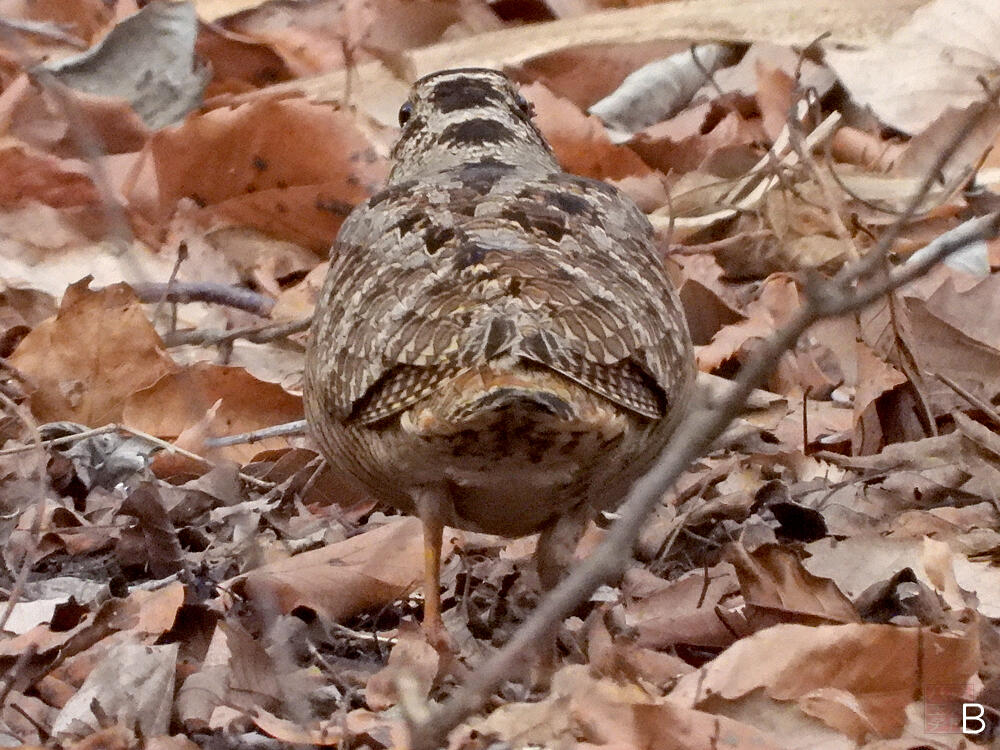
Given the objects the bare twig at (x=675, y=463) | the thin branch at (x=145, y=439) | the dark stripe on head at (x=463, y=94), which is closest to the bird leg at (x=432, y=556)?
the thin branch at (x=145, y=439)

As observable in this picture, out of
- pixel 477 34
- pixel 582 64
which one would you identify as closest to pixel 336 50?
pixel 477 34

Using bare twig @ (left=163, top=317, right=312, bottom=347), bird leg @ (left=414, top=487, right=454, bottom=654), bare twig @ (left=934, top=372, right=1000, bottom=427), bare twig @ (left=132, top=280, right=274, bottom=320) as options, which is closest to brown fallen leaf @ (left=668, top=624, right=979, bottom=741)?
bird leg @ (left=414, top=487, right=454, bottom=654)

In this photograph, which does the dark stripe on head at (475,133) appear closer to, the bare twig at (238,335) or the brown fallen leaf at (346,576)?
the bare twig at (238,335)

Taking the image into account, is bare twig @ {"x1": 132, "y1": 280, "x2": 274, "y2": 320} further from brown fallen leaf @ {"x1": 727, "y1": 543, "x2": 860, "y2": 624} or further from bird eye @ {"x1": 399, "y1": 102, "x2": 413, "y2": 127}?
brown fallen leaf @ {"x1": 727, "y1": 543, "x2": 860, "y2": 624}

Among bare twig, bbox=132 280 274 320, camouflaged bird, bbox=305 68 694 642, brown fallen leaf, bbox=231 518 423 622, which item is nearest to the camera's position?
camouflaged bird, bbox=305 68 694 642

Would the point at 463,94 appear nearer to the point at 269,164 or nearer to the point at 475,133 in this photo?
the point at 475,133

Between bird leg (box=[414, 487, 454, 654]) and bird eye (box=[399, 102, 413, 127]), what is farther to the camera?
bird eye (box=[399, 102, 413, 127])
